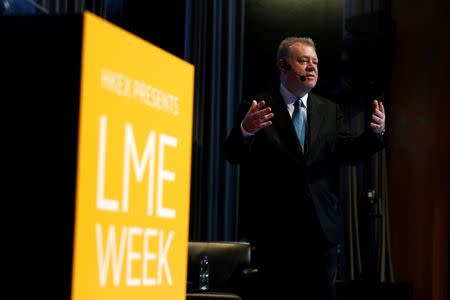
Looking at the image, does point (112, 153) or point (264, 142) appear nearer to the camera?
point (112, 153)

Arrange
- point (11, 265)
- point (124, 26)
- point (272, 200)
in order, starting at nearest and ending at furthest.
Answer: point (11, 265)
point (272, 200)
point (124, 26)

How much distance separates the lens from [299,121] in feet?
10.6

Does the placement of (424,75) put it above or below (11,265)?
above

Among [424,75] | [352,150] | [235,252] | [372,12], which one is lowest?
[235,252]

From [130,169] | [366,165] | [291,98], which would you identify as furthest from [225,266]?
[130,169]

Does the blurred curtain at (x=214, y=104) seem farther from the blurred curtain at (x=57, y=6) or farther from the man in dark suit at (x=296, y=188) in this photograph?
the man in dark suit at (x=296, y=188)

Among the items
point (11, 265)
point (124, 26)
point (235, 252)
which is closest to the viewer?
point (11, 265)

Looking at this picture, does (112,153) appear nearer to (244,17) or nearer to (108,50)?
(108,50)

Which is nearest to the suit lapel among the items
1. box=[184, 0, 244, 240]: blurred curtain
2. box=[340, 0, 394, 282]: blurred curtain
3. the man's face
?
the man's face

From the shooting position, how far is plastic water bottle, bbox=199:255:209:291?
5602 millimetres

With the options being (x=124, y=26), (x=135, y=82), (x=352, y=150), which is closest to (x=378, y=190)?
(x=124, y=26)

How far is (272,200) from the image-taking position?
312cm

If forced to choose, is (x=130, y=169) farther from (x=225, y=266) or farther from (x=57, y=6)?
(x=225, y=266)

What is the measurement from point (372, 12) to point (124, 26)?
74.0 inches
